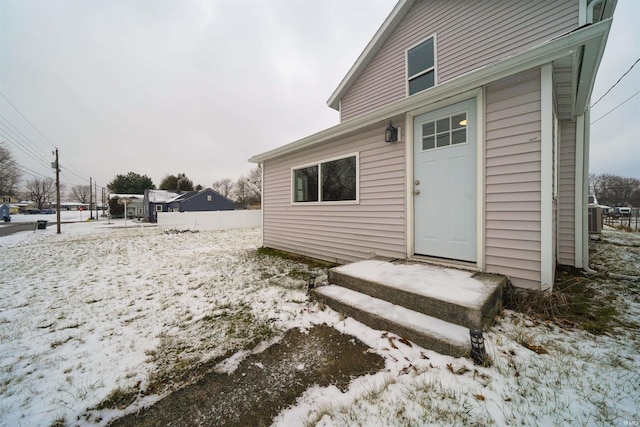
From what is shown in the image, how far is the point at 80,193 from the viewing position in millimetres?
56219

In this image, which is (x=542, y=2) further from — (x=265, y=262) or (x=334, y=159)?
(x=265, y=262)

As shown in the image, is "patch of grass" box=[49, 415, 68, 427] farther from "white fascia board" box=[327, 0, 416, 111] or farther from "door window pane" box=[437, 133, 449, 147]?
"white fascia board" box=[327, 0, 416, 111]

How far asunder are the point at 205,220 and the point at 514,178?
1374cm

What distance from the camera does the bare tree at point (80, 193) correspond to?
5578 centimetres

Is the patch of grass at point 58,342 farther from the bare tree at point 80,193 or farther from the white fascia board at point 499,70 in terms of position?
the bare tree at point 80,193

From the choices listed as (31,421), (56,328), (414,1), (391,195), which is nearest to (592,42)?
(391,195)

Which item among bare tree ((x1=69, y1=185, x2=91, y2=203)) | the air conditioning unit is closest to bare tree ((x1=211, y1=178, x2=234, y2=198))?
bare tree ((x1=69, y1=185, x2=91, y2=203))

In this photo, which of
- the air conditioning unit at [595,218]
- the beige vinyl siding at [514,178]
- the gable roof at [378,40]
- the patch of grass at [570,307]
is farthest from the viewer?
the air conditioning unit at [595,218]

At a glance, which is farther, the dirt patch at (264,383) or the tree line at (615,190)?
the tree line at (615,190)

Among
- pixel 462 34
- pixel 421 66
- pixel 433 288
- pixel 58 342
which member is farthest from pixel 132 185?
pixel 433 288

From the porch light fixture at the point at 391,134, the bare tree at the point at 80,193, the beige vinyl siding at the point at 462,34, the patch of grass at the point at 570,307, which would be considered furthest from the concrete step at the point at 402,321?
the bare tree at the point at 80,193

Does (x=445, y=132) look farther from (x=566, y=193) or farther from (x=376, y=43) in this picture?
(x=376, y=43)

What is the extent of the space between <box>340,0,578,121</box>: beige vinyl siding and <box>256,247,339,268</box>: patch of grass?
4587 millimetres

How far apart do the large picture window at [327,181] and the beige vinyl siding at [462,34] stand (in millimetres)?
2706
